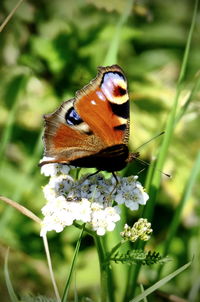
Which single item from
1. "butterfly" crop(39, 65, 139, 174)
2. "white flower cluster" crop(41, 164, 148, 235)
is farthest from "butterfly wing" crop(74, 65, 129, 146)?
"white flower cluster" crop(41, 164, 148, 235)

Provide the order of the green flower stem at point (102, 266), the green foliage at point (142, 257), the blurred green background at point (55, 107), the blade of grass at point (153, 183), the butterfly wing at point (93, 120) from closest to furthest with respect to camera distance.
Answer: the green foliage at point (142, 257) → the green flower stem at point (102, 266) → the butterfly wing at point (93, 120) → the blade of grass at point (153, 183) → the blurred green background at point (55, 107)

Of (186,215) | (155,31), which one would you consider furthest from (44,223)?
(155,31)

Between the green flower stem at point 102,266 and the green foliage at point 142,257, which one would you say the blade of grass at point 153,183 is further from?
the green foliage at point 142,257

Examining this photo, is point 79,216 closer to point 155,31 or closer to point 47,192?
point 47,192

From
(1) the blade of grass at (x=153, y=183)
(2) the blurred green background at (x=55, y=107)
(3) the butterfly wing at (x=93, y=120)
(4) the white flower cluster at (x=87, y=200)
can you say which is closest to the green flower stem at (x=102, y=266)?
(4) the white flower cluster at (x=87, y=200)

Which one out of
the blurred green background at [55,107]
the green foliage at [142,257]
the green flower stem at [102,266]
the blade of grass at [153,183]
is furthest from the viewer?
the blurred green background at [55,107]

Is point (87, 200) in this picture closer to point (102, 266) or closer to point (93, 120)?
point (102, 266)

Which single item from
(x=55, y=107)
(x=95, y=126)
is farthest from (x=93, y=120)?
(x=55, y=107)
